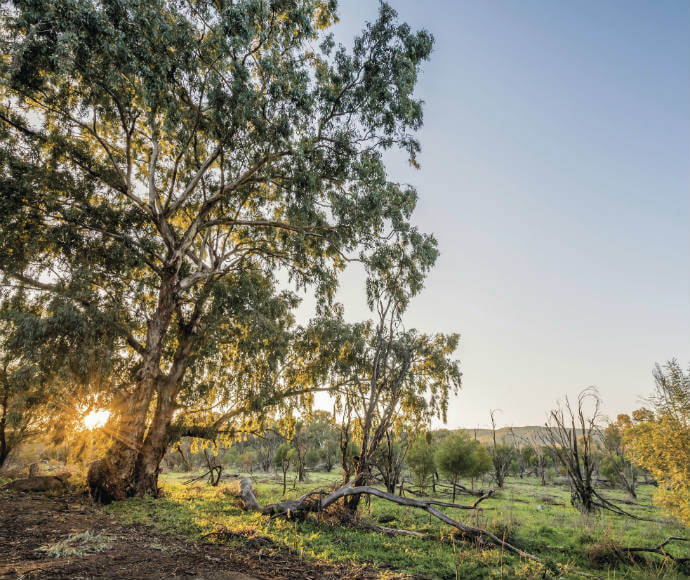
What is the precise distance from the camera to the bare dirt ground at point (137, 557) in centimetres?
393

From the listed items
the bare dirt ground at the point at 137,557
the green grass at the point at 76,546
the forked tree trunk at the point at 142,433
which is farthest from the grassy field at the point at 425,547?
the green grass at the point at 76,546

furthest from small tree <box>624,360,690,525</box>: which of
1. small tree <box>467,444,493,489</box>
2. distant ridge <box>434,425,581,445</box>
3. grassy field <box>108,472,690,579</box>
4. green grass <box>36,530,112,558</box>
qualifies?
small tree <box>467,444,493,489</box>

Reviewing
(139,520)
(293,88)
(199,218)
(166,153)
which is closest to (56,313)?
(199,218)

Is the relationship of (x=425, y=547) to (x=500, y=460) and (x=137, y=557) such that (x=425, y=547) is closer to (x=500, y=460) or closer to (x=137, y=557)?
(x=137, y=557)

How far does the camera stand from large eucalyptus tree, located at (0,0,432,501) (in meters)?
8.52

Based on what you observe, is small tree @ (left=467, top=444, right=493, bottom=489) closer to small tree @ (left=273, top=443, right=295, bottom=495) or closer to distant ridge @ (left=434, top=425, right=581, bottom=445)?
distant ridge @ (left=434, top=425, right=581, bottom=445)

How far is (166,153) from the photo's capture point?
1452cm

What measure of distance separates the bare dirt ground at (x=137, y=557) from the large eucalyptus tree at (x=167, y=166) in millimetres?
4533

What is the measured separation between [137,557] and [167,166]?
1394 centimetres

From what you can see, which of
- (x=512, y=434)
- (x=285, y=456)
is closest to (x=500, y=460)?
(x=512, y=434)

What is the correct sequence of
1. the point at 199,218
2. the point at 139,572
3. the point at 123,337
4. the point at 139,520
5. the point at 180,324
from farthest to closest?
the point at 180,324 → the point at 199,218 → the point at 123,337 → the point at 139,520 → the point at 139,572

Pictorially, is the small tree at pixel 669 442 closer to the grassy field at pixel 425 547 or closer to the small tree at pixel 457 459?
the grassy field at pixel 425 547

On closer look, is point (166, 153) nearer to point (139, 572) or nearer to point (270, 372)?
point (270, 372)

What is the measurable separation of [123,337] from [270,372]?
530 centimetres
